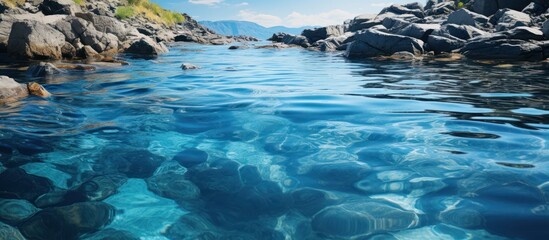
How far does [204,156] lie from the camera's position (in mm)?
2969

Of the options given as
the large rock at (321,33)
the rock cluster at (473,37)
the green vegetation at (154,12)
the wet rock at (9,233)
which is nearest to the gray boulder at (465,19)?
the rock cluster at (473,37)

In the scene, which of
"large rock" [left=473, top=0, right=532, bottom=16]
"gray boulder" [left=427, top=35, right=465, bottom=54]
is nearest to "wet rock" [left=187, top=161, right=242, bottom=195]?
"gray boulder" [left=427, top=35, right=465, bottom=54]

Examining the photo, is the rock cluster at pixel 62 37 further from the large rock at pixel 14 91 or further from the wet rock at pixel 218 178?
the wet rock at pixel 218 178

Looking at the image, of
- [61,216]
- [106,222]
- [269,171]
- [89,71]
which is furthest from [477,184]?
[89,71]

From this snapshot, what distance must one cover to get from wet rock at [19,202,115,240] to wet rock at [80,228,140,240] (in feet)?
0.16

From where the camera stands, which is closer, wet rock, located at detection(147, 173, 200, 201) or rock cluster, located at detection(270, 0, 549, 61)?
wet rock, located at detection(147, 173, 200, 201)

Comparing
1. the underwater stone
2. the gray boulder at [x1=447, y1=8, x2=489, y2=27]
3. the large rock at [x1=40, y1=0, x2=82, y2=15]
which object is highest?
the large rock at [x1=40, y1=0, x2=82, y2=15]

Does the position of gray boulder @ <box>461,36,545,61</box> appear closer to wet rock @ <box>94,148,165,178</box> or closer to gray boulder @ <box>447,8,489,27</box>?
gray boulder @ <box>447,8,489,27</box>

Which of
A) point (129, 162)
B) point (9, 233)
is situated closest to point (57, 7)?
point (129, 162)

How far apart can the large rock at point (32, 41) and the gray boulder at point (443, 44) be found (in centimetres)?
1530

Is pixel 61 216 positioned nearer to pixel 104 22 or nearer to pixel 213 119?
pixel 213 119

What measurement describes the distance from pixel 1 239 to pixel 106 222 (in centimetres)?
51

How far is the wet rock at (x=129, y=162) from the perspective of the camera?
2641 mm

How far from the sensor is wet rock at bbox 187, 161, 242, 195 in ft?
7.84
